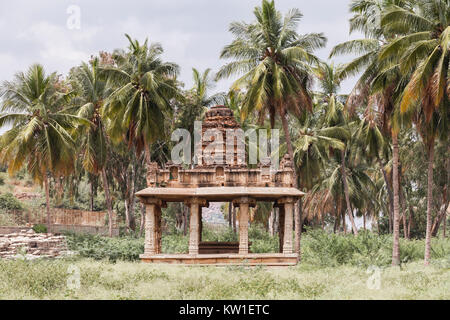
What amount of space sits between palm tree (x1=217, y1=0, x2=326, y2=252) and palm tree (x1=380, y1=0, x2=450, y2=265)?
5280 millimetres

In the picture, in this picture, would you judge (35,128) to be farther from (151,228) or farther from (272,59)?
(272,59)

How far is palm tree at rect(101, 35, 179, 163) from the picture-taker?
92.8 ft

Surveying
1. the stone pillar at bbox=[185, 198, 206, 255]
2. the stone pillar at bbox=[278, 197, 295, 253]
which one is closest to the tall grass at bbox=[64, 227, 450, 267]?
the stone pillar at bbox=[278, 197, 295, 253]

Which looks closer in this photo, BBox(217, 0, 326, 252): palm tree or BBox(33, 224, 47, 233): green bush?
BBox(217, 0, 326, 252): palm tree

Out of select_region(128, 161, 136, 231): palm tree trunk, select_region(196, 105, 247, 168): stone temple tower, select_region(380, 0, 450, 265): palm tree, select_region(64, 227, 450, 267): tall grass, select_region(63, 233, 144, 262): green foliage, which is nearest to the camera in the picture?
select_region(380, 0, 450, 265): palm tree

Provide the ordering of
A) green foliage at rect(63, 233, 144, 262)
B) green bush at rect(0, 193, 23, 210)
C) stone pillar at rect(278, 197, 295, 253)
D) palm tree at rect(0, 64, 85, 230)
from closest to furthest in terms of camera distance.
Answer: stone pillar at rect(278, 197, 295, 253) → green foliage at rect(63, 233, 144, 262) → palm tree at rect(0, 64, 85, 230) → green bush at rect(0, 193, 23, 210)

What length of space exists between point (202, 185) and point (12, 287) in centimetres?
935

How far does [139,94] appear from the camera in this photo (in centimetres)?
2881

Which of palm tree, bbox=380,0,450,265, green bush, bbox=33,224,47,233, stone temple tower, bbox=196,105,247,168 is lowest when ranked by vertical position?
green bush, bbox=33,224,47,233

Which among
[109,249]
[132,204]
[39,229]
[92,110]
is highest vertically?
[92,110]

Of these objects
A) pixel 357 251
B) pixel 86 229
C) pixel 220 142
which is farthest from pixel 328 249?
pixel 86 229

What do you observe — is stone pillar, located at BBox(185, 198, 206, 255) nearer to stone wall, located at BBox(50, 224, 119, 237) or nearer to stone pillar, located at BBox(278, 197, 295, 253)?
stone pillar, located at BBox(278, 197, 295, 253)

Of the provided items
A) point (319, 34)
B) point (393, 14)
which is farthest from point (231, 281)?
point (319, 34)

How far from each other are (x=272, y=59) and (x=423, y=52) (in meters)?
8.34
